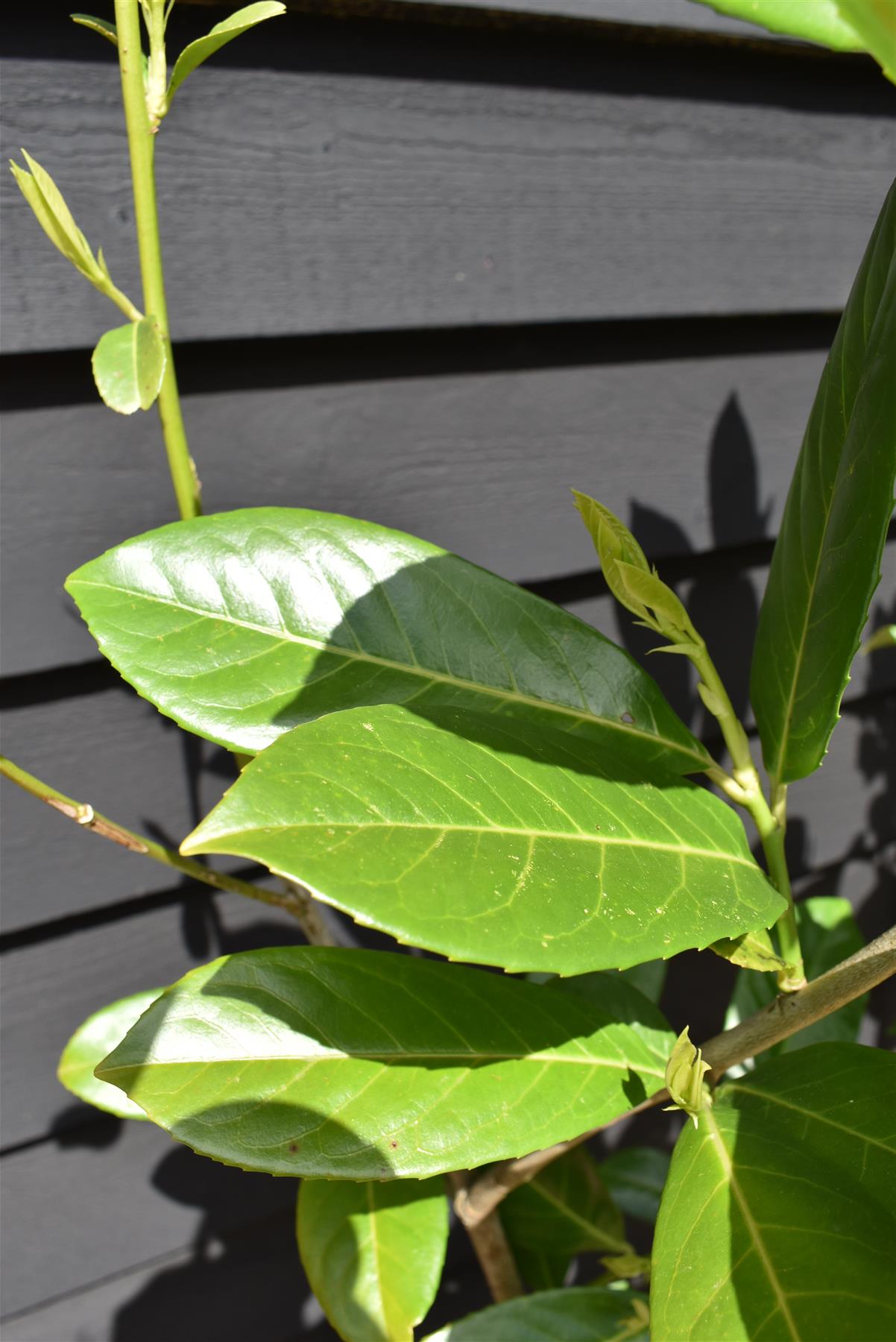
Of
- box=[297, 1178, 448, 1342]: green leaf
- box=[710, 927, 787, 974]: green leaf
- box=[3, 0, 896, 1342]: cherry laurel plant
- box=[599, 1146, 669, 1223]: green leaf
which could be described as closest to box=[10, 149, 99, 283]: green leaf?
box=[3, 0, 896, 1342]: cherry laurel plant

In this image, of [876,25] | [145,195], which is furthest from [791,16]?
[145,195]

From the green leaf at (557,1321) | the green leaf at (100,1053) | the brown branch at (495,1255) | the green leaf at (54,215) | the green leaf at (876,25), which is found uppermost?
the green leaf at (876,25)

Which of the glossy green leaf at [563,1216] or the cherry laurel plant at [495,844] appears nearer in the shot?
the cherry laurel plant at [495,844]

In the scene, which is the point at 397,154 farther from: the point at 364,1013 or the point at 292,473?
the point at 364,1013

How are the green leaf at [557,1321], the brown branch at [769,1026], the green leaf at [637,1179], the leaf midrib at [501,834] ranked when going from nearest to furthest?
1. the leaf midrib at [501,834]
2. the brown branch at [769,1026]
3. the green leaf at [557,1321]
4. the green leaf at [637,1179]

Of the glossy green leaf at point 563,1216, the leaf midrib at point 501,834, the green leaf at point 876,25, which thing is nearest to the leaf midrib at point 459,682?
the leaf midrib at point 501,834

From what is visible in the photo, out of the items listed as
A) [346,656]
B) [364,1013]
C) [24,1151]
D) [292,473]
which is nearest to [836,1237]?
[364,1013]

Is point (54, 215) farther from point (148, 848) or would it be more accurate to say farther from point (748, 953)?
point (748, 953)

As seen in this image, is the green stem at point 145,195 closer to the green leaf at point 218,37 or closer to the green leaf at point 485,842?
the green leaf at point 218,37
